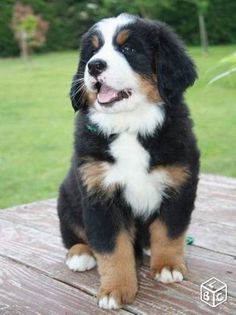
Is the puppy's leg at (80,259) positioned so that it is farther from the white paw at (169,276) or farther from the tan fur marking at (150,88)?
the tan fur marking at (150,88)

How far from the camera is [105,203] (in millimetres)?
2879

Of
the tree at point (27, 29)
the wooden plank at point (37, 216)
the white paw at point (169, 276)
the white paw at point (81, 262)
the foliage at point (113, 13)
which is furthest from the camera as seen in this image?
the foliage at point (113, 13)

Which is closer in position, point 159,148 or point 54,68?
point 159,148

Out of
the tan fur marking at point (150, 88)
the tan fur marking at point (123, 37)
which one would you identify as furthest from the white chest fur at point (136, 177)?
the tan fur marking at point (123, 37)

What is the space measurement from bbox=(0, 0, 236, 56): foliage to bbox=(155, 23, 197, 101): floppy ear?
24.5m

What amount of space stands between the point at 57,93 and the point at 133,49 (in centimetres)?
1166

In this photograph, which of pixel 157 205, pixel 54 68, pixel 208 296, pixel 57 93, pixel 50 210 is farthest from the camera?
pixel 54 68

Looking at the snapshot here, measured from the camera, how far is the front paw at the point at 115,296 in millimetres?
2758

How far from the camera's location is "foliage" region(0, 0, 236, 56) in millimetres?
27391

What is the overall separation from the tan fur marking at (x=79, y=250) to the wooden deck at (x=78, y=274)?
9 centimetres

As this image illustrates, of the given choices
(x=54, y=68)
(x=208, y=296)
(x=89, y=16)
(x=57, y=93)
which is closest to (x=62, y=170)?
(x=208, y=296)

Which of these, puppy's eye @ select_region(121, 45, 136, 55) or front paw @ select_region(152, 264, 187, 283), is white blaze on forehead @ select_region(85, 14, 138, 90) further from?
front paw @ select_region(152, 264, 187, 283)

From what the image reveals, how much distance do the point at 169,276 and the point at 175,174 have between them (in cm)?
50

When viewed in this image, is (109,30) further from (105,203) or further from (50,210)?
(50,210)
